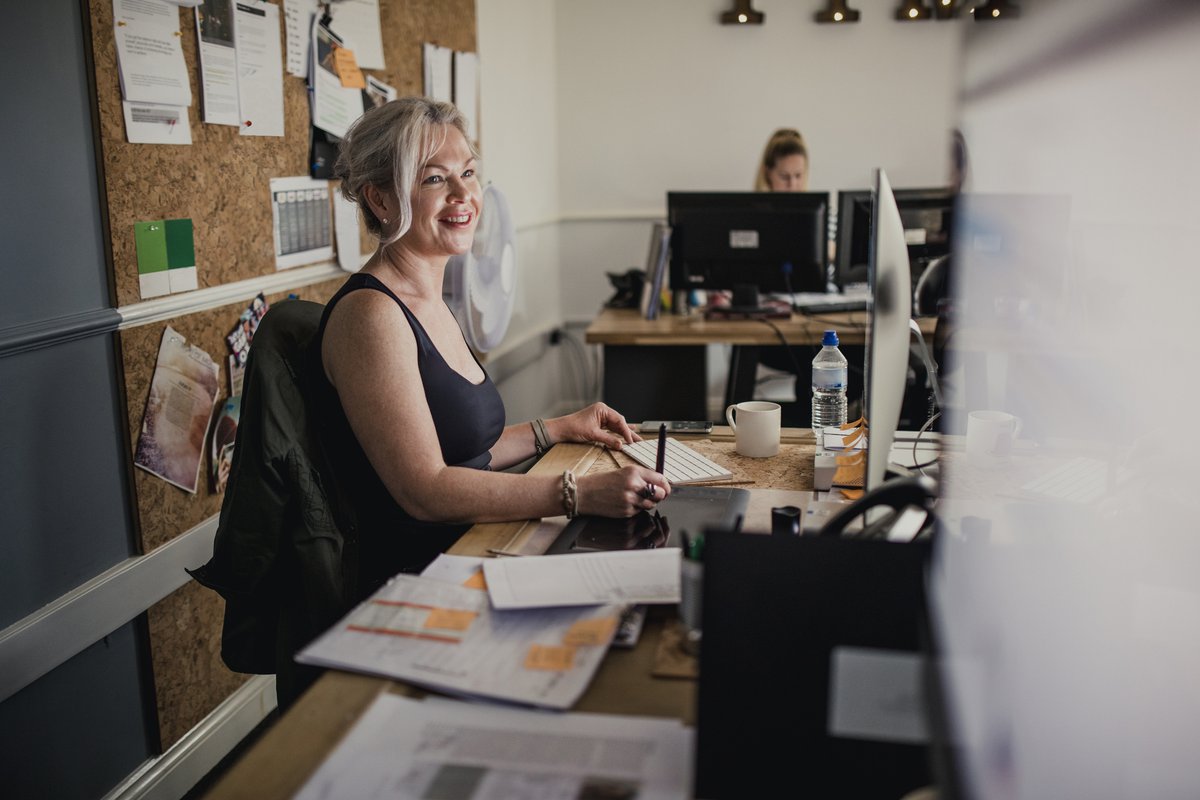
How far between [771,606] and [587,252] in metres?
4.39

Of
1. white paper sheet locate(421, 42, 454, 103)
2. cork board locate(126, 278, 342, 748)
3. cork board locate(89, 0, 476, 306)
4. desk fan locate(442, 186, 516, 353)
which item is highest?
white paper sheet locate(421, 42, 454, 103)

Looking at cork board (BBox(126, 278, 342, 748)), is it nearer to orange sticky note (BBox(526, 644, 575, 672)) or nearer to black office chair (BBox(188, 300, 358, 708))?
black office chair (BBox(188, 300, 358, 708))

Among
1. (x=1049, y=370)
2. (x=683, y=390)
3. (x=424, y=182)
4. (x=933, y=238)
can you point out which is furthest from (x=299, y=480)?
(x=933, y=238)

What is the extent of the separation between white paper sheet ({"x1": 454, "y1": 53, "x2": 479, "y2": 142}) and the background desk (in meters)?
0.92

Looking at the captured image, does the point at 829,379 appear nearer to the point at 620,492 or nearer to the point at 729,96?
the point at 620,492

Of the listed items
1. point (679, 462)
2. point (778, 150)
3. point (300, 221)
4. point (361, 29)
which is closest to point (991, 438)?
point (679, 462)

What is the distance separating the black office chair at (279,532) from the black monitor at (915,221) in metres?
2.39

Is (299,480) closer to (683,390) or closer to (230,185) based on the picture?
(230,185)

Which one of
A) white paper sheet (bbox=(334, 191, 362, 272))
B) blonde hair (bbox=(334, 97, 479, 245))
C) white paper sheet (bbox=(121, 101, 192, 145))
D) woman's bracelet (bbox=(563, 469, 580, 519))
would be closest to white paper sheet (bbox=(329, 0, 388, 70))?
white paper sheet (bbox=(334, 191, 362, 272))

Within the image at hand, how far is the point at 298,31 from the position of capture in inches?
94.0

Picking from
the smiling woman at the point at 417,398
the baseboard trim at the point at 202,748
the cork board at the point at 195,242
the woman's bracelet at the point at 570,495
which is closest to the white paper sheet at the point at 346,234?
the cork board at the point at 195,242

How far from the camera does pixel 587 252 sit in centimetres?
510

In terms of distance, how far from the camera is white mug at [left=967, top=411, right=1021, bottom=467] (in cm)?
172

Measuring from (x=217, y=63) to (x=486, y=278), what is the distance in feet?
3.40
